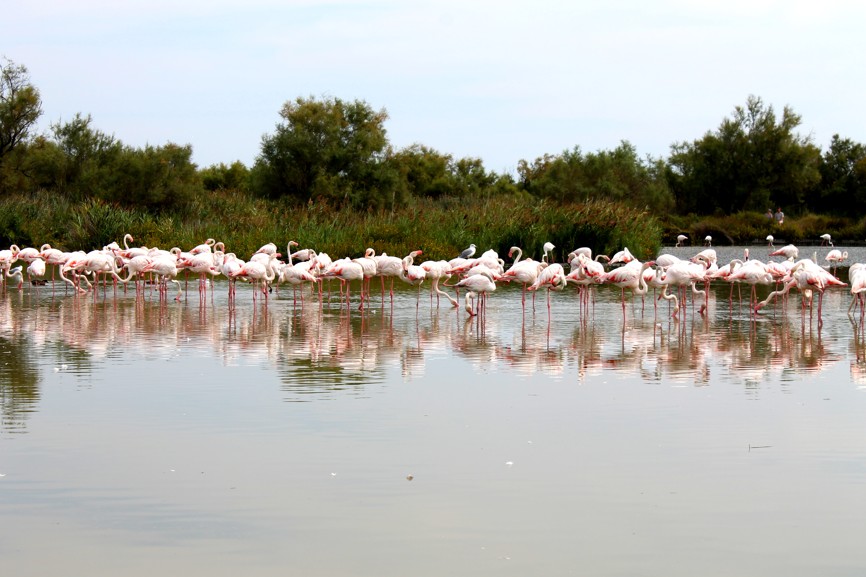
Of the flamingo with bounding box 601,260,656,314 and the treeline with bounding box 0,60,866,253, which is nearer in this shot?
the flamingo with bounding box 601,260,656,314

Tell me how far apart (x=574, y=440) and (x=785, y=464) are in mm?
1354

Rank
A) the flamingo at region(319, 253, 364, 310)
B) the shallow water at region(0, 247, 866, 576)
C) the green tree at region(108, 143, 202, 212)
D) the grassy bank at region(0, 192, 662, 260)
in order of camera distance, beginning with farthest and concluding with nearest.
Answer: the green tree at region(108, 143, 202, 212) → the grassy bank at region(0, 192, 662, 260) → the flamingo at region(319, 253, 364, 310) → the shallow water at region(0, 247, 866, 576)

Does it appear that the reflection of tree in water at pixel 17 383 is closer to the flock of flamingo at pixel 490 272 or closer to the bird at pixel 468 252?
the flock of flamingo at pixel 490 272

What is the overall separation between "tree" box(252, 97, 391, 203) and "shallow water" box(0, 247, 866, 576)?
124 feet

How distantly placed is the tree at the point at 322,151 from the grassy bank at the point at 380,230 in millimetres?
16884

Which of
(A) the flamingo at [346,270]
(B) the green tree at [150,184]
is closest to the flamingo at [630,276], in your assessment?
(A) the flamingo at [346,270]

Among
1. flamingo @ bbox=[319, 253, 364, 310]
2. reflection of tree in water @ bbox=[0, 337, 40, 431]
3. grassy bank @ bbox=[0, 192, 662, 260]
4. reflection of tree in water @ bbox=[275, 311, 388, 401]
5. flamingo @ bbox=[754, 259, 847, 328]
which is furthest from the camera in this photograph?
grassy bank @ bbox=[0, 192, 662, 260]

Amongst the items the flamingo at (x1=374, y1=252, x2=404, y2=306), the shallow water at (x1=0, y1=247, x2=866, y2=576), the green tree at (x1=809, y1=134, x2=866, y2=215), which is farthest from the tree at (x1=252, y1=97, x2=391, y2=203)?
the shallow water at (x1=0, y1=247, x2=866, y2=576)

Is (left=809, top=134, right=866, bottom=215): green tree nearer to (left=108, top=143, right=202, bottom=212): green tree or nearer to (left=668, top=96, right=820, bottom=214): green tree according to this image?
(left=668, top=96, right=820, bottom=214): green tree

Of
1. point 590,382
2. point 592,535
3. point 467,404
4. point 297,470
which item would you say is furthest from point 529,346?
point 592,535

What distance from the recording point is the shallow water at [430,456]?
5.50m

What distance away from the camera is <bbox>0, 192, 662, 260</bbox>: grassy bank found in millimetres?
29094

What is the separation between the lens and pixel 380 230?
2997 cm

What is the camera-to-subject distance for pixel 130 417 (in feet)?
27.8
